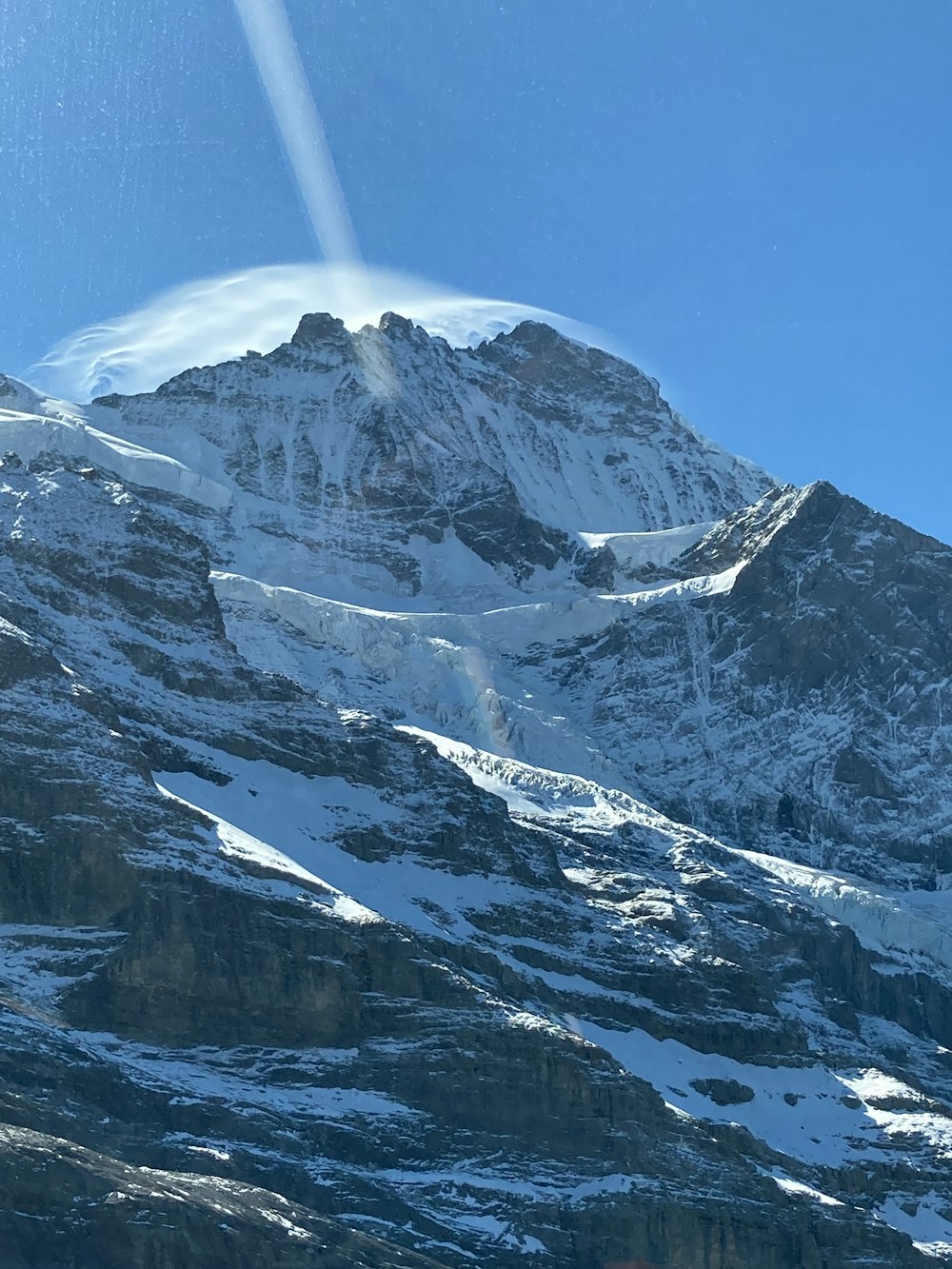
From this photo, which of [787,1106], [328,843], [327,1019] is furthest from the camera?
[787,1106]

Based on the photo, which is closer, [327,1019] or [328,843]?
[327,1019]

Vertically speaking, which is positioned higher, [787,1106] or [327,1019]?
[787,1106]

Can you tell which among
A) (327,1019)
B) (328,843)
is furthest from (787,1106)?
(327,1019)

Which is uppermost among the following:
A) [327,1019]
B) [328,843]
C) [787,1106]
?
[328,843]

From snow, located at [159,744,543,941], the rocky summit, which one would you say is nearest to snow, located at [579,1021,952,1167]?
the rocky summit

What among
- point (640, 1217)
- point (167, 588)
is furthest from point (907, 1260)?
point (167, 588)

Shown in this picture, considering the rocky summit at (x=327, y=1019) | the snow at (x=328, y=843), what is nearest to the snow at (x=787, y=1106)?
the rocky summit at (x=327, y=1019)

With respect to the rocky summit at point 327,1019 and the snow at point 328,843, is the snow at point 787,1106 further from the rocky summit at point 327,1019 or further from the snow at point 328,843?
the snow at point 328,843

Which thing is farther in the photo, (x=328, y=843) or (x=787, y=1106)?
(x=787, y=1106)

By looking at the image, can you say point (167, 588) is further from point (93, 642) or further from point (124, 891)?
point (124, 891)

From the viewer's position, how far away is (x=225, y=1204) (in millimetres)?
116938

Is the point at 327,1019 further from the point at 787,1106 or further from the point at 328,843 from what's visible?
the point at 787,1106

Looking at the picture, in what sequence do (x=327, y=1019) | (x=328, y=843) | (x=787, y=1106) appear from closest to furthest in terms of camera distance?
(x=327, y=1019), (x=328, y=843), (x=787, y=1106)

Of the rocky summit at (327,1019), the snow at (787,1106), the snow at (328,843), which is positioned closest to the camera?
the rocky summit at (327,1019)
